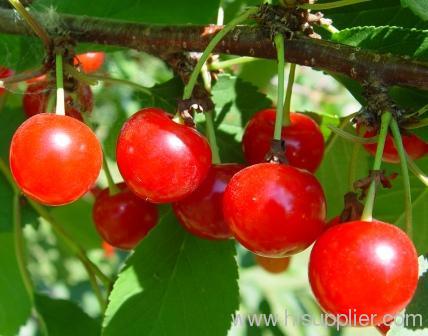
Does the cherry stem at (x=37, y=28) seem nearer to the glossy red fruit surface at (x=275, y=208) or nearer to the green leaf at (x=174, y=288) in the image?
the green leaf at (x=174, y=288)

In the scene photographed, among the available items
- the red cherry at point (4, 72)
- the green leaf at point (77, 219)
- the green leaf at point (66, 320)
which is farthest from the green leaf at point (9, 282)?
the green leaf at point (77, 219)

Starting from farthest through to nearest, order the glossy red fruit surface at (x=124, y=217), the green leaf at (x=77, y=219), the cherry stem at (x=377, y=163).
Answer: the green leaf at (x=77, y=219) < the glossy red fruit surface at (x=124, y=217) < the cherry stem at (x=377, y=163)

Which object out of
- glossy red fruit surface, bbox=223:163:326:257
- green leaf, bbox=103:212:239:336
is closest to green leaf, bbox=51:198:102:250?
green leaf, bbox=103:212:239:336

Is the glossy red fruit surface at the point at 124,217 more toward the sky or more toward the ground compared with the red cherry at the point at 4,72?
more toward the ground

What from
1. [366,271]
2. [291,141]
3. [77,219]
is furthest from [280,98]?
[77,219]

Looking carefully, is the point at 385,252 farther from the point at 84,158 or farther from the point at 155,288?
the point at 155,288

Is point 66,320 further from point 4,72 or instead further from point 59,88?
point 59,88

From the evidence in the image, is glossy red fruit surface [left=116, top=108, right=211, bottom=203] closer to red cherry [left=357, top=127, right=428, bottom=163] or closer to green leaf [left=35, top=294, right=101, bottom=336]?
red cherry [left=357, top=127, right=428, bottom=163]
